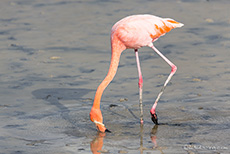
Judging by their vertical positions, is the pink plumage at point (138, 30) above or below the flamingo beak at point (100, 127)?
above

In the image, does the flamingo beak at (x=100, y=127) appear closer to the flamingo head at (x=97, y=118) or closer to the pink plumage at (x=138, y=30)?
the flamingo head at (x=97, y=118)

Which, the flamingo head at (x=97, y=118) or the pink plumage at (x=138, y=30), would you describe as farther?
the pink plumage at (x=138, y=30)

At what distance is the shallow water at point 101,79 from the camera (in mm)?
5742

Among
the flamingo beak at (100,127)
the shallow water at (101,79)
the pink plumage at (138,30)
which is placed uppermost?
the pink plumage at (138,30)

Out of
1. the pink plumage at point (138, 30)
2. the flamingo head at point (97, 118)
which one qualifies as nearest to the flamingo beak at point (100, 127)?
the flamingo head at point (97, 118)

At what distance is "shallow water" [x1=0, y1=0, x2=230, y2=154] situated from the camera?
5742 mm

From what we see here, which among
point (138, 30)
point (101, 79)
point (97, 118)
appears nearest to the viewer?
point (97, 118)

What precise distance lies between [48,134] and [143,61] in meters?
3.27

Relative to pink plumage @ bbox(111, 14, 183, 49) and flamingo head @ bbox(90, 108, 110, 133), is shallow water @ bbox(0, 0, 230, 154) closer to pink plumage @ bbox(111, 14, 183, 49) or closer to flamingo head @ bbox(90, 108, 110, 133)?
flamingo head @ bbox(90, 108, 110, 133)

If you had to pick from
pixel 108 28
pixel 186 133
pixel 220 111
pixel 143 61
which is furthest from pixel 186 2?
pixel 186 133

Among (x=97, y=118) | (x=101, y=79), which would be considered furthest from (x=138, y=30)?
(x=101, y=79)

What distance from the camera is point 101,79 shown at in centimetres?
813

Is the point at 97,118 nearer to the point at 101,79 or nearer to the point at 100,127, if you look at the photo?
the point at 100,127

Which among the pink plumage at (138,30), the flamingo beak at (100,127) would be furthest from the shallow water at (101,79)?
the pink plumage at (138,30)
